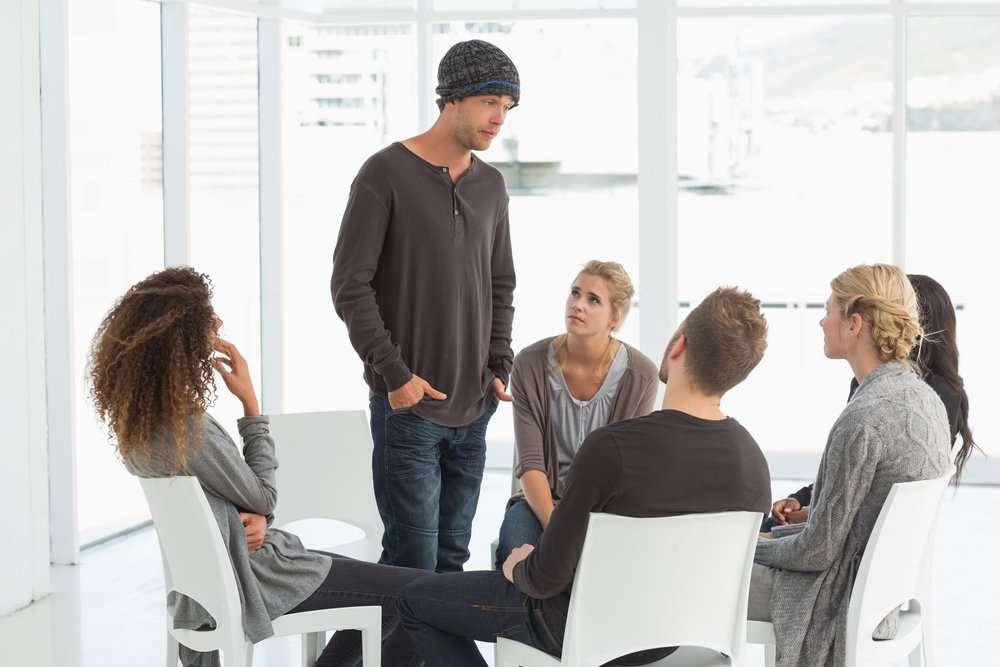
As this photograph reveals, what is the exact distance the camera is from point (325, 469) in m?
3.48

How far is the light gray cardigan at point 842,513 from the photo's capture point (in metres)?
2.64

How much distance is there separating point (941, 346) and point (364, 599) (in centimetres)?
156

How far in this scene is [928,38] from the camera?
6.52 meters

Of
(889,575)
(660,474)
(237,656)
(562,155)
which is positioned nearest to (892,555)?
(889,575)

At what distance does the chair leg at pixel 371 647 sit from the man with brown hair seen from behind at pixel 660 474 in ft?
0.92

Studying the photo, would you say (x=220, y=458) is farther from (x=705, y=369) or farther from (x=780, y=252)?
(x=780, y=252)

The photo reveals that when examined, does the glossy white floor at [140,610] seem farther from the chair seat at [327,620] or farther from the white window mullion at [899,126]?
the white window mullion at [899,126]

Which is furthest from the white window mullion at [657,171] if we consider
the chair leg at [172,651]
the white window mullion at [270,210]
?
the chair leg at [172,651]

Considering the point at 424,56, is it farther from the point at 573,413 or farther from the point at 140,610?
the point at 573,413

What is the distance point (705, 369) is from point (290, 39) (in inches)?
190

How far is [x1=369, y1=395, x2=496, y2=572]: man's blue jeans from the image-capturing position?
3.12 m

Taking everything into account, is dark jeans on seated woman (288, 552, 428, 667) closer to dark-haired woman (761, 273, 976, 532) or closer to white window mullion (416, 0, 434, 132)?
dark-haired woman (761, 273, 976, 532)

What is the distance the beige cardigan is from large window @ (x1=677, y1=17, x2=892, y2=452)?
3591mm

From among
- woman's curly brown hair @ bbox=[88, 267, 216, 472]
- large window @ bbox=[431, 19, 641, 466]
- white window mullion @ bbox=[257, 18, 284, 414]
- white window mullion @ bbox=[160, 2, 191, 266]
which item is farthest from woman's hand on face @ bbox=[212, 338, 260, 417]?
large window @ bbox=[431, 19, 641, 466]
